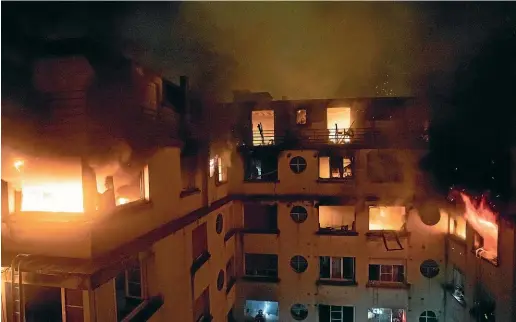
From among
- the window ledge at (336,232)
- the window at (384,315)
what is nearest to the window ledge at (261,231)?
the window ledge at (336,232)

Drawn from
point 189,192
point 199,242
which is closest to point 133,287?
point 199,242

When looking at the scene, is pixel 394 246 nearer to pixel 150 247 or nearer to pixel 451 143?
pixel 451 143

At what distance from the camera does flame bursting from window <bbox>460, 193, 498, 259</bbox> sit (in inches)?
512

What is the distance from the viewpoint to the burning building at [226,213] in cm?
740

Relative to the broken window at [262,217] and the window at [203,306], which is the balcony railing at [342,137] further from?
the window at [203,306]

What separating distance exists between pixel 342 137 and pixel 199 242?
10.1 metres

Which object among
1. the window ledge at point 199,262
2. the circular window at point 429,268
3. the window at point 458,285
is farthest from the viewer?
the circular window at point 429,268

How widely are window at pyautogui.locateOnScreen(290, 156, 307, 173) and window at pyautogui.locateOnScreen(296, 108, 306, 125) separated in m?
2.41

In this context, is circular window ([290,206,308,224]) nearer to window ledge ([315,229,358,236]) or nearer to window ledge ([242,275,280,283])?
window ledge ([315,229,358,236])

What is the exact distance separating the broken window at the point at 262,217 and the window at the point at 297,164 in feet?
8.55

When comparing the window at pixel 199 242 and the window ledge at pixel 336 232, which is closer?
the window at pixel 199 242

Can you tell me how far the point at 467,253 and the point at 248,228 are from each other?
11.2 metres

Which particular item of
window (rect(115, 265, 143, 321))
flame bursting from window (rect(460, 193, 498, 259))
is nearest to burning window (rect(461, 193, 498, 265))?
flame bursting from window (rect(460, 193, 498, 259))

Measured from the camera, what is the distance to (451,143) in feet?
53.3
